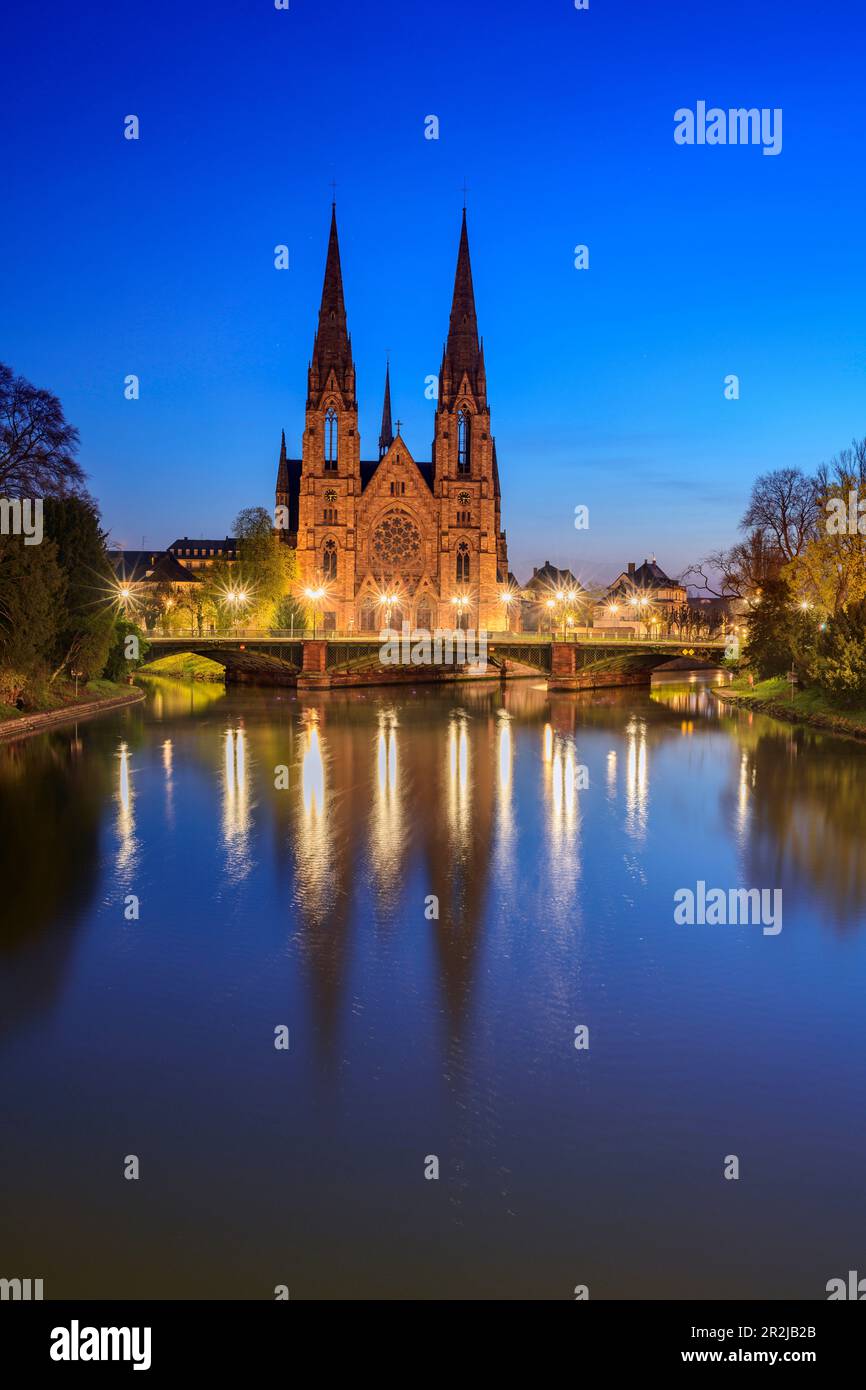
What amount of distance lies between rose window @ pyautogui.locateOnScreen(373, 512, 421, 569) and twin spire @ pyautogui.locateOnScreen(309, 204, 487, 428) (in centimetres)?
1175

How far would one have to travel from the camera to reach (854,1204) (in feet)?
29.7

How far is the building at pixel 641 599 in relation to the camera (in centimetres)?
14625

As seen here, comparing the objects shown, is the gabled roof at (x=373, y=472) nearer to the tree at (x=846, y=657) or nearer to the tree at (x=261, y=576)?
the tree at (x=261, y=576)

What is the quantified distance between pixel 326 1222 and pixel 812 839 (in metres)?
18.0

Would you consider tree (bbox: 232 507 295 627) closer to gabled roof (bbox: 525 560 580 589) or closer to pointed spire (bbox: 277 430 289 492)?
pointed spire (bbox: 277 430 289 492)

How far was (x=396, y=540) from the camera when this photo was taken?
10394cm

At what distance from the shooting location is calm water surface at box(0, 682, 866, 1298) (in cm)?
848

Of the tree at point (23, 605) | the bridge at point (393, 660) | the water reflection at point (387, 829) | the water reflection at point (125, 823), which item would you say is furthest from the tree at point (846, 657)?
the tree at point (23, 605)

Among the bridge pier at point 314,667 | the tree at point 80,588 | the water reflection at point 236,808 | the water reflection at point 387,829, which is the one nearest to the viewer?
the water reflection at point 387,829

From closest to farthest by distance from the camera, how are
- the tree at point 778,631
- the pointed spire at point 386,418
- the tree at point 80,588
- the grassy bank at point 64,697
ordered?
the grassy bank at point 64,697 → the tree at point 80,588 → the tree at point 778,631 → the pointed spire at point 386,418

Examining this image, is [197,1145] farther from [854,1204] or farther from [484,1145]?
[854,1204]

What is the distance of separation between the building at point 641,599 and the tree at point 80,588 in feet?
308

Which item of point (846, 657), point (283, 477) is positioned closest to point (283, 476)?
point (283, 477)

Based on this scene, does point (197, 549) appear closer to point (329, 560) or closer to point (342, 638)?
point (329, 560)
